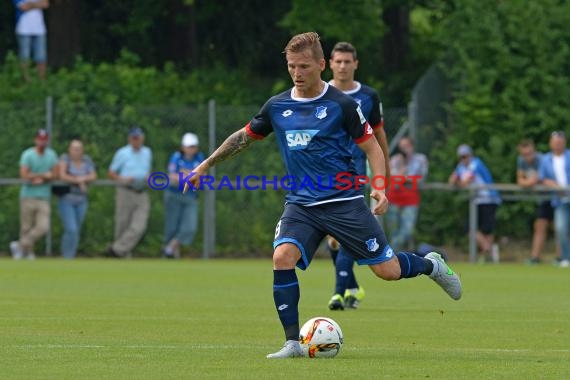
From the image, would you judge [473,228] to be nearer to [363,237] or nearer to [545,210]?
[545,210]

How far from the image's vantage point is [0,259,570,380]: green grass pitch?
8773mm

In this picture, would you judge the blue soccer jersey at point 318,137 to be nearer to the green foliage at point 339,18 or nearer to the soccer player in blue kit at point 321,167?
the soccer player in blue kit at point 321,167

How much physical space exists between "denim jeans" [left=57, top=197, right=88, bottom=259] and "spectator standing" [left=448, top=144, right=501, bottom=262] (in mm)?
6689

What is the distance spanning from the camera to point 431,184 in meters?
26.3

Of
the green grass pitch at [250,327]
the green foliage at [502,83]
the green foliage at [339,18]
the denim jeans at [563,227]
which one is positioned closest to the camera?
the green grass pitch at [250,327]

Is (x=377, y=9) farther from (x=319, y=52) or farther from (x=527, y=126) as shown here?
(x=319, y=52)

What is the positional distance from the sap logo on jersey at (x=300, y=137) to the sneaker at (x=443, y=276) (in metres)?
1.66

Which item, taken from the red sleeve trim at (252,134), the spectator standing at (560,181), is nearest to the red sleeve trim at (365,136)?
the red sleeve trim at (252,134)

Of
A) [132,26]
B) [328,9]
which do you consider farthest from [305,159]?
[132,26]

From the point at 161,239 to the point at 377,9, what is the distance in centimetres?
734

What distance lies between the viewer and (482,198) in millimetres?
25781

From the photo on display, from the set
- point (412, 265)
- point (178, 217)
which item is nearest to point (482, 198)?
point (178, 217)

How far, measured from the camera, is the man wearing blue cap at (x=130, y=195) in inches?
1008

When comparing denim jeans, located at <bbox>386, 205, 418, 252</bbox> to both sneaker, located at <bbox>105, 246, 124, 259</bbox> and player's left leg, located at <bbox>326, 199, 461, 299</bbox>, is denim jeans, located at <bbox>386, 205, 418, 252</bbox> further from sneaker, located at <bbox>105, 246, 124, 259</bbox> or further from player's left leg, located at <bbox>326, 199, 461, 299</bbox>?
player's left leg, located at <bbox>326, 199, 461, 299</bbox>
